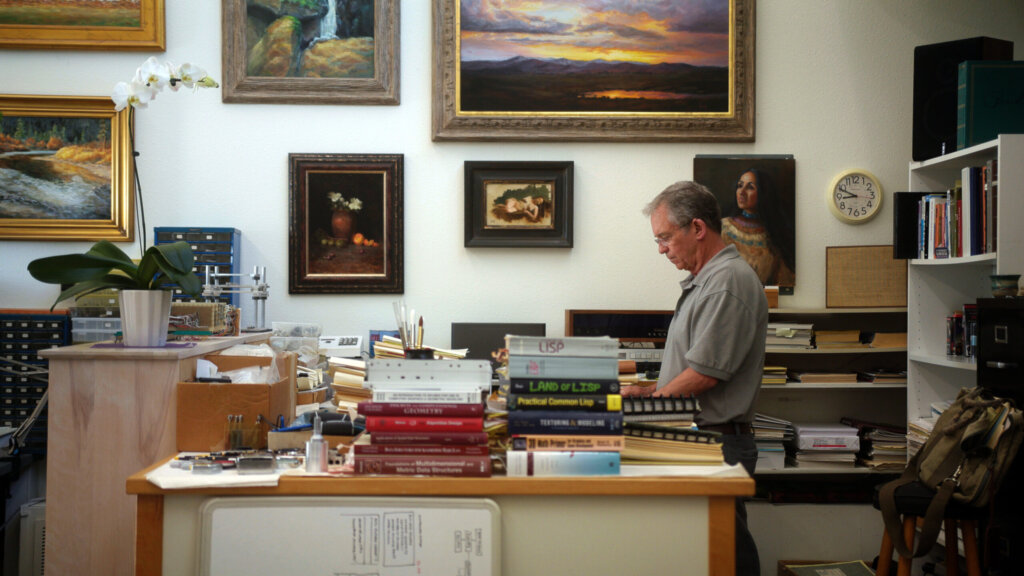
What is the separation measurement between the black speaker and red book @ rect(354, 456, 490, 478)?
278 cm

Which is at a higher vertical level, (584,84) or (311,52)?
(311,52)

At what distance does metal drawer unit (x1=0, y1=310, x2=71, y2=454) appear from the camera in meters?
3.48

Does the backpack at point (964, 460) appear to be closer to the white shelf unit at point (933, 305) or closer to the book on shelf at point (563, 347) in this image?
the white shelf unit at point (933, 305)

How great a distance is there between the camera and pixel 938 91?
3.43 m

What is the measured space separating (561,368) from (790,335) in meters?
2.18

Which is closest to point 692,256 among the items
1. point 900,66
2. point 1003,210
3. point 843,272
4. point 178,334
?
point 1003,210

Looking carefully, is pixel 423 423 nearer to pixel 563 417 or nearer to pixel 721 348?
pixel 563 417

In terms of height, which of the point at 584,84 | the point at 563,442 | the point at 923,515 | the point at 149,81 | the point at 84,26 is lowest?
the point at 923,515

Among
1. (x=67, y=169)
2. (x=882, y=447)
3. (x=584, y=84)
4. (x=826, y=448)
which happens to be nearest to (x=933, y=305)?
(x=882, y=447)

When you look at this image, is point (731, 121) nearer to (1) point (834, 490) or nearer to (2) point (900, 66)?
(2) point (900, 66)

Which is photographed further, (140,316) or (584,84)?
(584,84)

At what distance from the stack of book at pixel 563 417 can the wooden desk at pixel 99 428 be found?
969mm

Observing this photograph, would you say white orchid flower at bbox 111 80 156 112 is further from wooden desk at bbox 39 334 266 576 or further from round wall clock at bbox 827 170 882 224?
round wall clock at bbox 827 170 882 224

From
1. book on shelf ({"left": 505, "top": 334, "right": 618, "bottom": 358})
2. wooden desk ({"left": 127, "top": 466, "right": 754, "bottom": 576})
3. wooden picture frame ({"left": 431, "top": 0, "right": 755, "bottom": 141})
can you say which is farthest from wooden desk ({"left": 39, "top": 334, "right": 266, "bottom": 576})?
wooden picture frame ({"left": 431, "top": 0, "right": 755, "bottom": 141})
